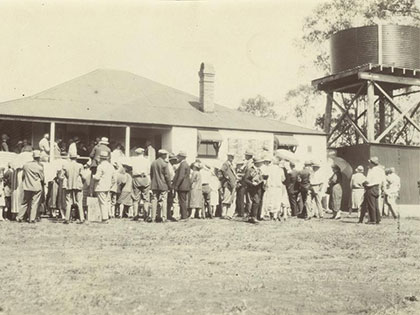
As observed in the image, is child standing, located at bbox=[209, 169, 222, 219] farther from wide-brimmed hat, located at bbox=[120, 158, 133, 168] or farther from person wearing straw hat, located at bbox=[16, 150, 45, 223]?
person wearing straw hat, located at bbox=[16, 150, 45, 223]

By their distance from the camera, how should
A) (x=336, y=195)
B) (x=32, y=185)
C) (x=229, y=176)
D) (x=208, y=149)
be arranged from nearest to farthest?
(x=32, y=185), (x=229, y=176), (x=336, y=195), (x=208, y=149)

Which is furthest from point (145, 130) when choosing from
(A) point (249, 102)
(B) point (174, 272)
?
(A) point (249, 102)

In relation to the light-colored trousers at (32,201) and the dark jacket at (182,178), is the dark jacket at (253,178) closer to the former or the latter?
the dark jacket at (182,178)

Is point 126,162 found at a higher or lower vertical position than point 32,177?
higher

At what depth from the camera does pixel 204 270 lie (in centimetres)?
819

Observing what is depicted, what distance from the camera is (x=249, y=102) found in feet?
169

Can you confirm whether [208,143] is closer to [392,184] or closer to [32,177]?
[392,184]

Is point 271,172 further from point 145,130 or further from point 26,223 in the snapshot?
point 145,130

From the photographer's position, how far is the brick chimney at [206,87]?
25797 mm

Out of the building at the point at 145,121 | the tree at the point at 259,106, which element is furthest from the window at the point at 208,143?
the tree at the point at 259,106

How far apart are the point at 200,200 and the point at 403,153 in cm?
1178

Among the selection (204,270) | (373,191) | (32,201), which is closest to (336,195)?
(373,191)

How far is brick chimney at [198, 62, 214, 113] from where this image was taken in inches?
1016

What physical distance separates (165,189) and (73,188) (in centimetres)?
212
